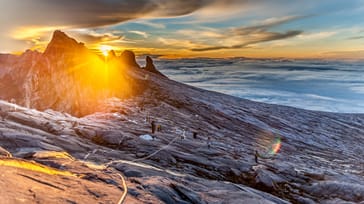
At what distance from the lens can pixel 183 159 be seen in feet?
98.5

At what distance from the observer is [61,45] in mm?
63281

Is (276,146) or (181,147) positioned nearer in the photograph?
(181,147)

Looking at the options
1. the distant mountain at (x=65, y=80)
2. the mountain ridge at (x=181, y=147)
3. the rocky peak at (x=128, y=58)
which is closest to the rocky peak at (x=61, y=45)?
the distant mountain at (x=65, y=80)

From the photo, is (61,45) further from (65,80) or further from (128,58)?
(128,58)

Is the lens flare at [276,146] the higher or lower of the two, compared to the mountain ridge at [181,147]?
lower

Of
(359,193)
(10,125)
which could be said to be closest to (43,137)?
(10,125)

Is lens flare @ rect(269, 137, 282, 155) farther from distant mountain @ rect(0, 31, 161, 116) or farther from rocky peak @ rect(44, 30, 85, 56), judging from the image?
rocky peak @ rect(44, 30, 85, 56)

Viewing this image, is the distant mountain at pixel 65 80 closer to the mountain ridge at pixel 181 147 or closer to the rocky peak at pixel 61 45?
the rocky peak at pixel 61 45

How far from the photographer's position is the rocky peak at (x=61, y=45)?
62438 millimetres

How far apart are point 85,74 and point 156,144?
32400mm

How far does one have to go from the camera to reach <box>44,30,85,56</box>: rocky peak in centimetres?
6244

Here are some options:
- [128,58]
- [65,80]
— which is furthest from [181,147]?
[128,58]

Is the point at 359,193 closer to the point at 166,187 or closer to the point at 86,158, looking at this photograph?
the point at 166,187

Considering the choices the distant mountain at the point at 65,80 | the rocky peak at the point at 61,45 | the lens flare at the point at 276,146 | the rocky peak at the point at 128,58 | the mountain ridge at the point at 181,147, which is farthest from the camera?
the rocky peak at the point at 128,58
